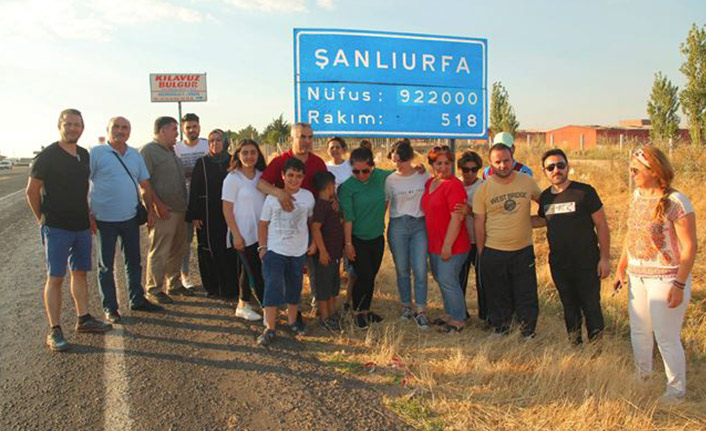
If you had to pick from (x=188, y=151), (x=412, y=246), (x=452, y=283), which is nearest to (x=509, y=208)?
(x=452, y=283)

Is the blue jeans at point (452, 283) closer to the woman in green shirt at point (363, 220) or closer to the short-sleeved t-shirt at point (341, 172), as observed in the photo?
the woman in green shirt at point (363, 220)

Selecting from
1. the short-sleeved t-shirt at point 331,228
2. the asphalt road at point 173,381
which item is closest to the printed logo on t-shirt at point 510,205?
the short-sleeved t-shirt at point 331,228

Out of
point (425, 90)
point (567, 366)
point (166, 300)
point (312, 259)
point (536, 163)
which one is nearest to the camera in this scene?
point (567, 366)

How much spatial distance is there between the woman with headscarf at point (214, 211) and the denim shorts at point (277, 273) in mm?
1191

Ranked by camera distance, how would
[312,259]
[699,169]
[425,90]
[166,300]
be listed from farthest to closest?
[699,169] < [425,90] < [166,300] < [312,259]

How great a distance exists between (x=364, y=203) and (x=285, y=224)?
0.80 metres

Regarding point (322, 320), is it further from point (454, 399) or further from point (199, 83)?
point (199, 83)

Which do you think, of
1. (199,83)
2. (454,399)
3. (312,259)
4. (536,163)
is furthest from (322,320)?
(199,83)

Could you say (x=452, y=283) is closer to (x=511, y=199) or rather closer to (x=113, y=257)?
(x=511, y=199)

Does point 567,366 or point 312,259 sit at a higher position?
point 312,259

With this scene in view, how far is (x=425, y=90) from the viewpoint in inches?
269

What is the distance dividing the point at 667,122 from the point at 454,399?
29310 mm

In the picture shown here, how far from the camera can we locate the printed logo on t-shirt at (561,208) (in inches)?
155

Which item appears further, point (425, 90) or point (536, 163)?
point (536, 163)
